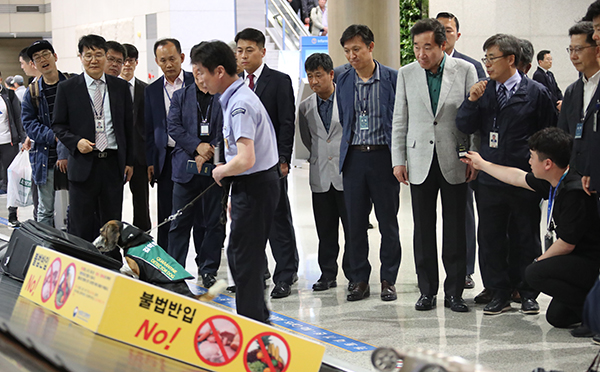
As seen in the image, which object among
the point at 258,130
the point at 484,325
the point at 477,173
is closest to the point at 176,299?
the point at 258,130

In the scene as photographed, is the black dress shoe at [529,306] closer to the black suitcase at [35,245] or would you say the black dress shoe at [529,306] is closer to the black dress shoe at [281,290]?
the black dress shoe at [281,290]

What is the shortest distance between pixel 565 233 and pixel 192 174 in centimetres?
266

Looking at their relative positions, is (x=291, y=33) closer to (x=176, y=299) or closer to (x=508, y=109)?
(x=508, y=109)

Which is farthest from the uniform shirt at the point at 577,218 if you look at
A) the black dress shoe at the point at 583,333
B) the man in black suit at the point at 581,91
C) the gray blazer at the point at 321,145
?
the gray blazer at the point at 321,145

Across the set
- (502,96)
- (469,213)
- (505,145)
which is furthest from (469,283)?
(502,96)

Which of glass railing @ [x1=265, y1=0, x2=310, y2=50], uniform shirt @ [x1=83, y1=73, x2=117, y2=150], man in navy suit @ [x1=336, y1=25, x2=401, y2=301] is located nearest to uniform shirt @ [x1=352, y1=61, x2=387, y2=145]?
man in navy suit @ [x1=336, y1=25, x2=401, y2=301]

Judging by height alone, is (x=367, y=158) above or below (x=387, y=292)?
above

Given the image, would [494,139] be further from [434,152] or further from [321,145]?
[321,145]

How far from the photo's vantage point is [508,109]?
4262mm

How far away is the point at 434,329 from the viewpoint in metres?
4.02

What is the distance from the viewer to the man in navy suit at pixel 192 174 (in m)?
5.03

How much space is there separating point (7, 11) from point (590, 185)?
24.0 meters

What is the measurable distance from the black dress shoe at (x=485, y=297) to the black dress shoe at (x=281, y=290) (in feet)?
4.46

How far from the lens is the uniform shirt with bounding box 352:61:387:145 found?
4758mm
